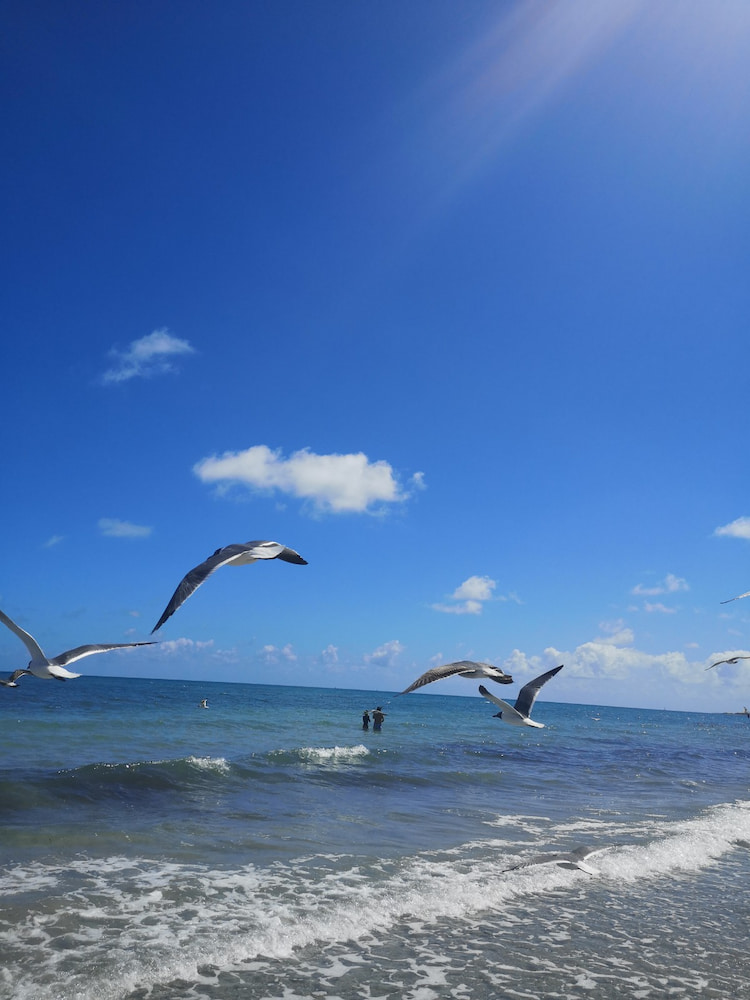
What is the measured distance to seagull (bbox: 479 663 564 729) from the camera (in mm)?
10070

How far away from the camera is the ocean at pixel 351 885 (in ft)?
22.1

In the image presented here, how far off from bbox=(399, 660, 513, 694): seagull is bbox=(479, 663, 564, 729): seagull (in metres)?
1.67

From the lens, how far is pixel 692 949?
7.90 metres

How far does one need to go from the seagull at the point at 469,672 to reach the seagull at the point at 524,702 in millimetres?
1669

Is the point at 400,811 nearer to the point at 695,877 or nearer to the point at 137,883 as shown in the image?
the point at 695,877

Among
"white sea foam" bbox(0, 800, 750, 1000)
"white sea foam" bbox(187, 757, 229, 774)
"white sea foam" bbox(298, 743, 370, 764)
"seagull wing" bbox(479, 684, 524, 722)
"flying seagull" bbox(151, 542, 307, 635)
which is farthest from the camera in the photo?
"white sea foam" bbox(298, 743, 370, 764)

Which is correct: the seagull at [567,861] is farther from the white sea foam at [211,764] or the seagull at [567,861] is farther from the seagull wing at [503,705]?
the white sea foam at [211,764]

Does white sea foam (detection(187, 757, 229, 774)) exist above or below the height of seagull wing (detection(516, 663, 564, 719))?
below

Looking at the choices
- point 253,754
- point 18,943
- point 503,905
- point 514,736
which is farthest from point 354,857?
point 514,736

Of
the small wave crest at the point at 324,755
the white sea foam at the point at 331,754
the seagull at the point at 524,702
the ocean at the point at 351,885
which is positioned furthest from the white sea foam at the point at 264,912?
the white sea foam at the point at 331,754

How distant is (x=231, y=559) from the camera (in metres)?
6.84

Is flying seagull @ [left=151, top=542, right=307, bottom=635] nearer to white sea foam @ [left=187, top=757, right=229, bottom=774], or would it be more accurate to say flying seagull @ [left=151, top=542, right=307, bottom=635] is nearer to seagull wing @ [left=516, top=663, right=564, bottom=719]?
seagull wing @ [left=516, top=663, right=564, bottom=719]

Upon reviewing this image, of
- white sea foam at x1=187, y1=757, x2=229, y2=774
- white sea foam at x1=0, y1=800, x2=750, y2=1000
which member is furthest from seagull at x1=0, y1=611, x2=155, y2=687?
white sea foam at x1=187, y1=757, x2=229, y2=774

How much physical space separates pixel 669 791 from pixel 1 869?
18.6m
